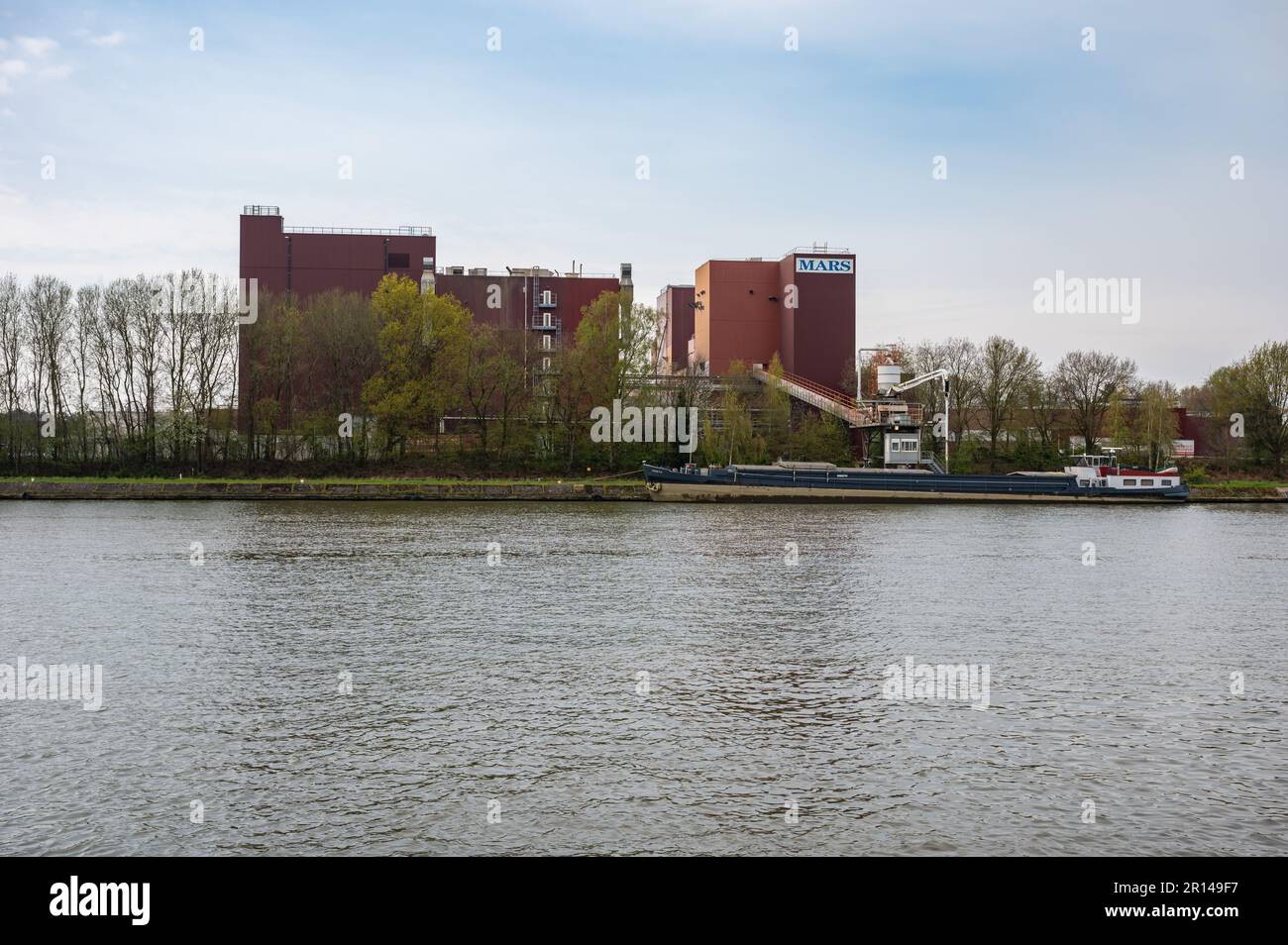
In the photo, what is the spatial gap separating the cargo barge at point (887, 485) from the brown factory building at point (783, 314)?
17.9 metres

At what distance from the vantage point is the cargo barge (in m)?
73.3

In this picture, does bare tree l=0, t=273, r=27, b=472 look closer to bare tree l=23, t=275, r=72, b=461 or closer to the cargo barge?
bare tree l=23, t=275, r=72, b=461

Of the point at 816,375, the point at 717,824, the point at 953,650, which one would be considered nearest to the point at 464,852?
the point at 717,824

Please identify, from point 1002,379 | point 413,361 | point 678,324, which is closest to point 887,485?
point 1002,379

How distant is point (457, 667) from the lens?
1767cm

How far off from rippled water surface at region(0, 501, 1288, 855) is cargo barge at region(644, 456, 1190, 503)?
39.2 meters

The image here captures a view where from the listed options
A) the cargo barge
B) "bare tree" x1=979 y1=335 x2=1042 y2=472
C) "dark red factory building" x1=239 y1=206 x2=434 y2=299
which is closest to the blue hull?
the cargo barge

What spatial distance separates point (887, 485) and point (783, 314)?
84.6 feet

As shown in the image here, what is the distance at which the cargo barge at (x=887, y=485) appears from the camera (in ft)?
241

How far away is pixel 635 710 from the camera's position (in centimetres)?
1505
